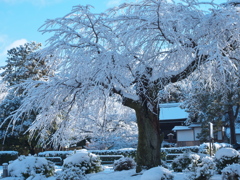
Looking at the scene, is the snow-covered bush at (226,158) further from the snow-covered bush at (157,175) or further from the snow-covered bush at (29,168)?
the snow-covered bush at (29,168)

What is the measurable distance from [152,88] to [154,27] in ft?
7.30

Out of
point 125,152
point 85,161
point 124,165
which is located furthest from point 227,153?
point 125,152

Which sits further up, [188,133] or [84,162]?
[188,133]

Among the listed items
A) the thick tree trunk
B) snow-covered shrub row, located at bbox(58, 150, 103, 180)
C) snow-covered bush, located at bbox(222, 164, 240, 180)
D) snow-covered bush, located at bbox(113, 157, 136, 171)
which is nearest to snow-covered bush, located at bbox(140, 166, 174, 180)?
snow-covered bush, located at bbox(222, 164, 240, 180)

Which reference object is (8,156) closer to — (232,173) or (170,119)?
(232,173)

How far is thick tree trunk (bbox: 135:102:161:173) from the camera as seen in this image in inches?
392

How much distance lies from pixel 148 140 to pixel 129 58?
3338 millimetres

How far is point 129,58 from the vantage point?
8406 mm

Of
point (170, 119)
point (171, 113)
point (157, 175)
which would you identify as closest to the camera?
point (157, 175)

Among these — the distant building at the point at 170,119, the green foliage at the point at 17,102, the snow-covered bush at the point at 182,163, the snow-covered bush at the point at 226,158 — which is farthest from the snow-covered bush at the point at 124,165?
the distant building at the point at 170,119

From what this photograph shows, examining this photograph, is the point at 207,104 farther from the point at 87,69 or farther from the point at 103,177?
the point at 87,69

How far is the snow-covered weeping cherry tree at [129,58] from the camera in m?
8.06

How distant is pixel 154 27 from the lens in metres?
8.08

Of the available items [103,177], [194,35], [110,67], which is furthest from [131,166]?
[194,35]
